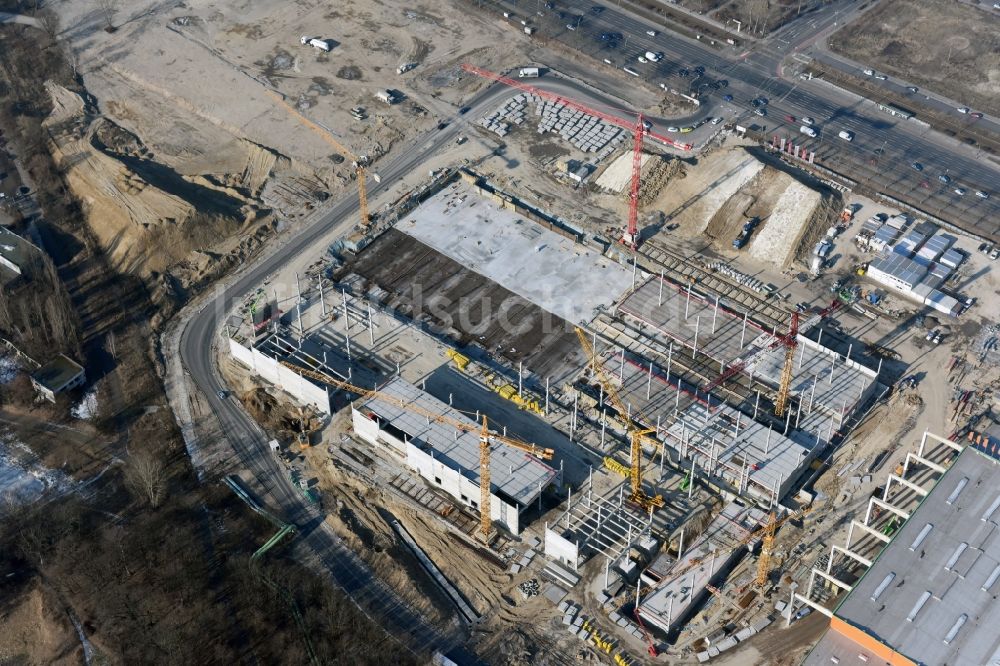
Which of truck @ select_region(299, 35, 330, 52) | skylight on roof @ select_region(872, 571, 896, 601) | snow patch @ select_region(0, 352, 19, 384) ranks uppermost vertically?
truck @ select_region(299, 35, 330, 52)

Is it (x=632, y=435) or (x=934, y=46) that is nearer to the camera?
(x=632, y=435)

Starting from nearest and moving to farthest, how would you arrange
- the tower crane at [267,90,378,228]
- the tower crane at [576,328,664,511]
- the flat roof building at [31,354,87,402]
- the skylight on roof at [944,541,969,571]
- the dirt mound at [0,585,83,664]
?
the skylight on roof at [944,541,969,571] < the dirt mound at [0,585,83,664] < the tower crane at [576,328,664,511] < the flat roof building at [31,354,87,402] < the tower crane at [267,90,378,228]

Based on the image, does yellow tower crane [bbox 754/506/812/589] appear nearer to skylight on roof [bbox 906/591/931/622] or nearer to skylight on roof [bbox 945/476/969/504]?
skylight on roof [bbox 906/591/931/622]

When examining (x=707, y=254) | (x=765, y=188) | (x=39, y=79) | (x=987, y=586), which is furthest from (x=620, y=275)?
(x=39, y=79)

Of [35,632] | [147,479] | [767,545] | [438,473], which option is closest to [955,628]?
[767,545]

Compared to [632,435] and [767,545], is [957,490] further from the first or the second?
[632,435]

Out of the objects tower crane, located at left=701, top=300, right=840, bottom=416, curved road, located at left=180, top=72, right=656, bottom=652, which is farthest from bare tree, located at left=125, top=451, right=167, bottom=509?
tower crane, located at left=701, top=300, right=840, bottom=416
